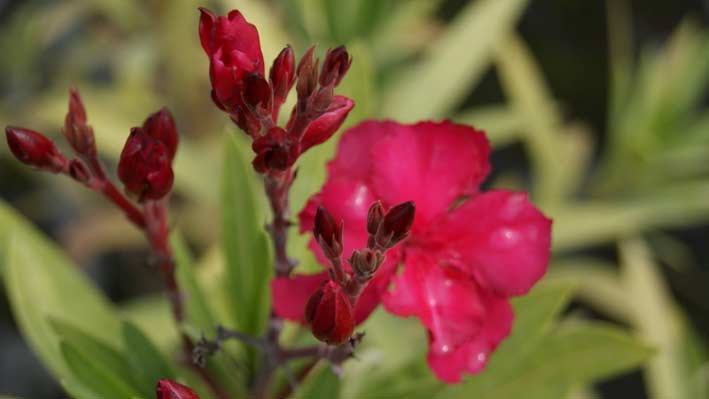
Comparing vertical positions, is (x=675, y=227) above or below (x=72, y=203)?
below

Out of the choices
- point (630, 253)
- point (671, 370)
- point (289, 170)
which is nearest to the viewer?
point (289, 170)

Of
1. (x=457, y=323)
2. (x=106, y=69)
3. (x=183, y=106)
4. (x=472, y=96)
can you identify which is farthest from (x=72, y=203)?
(x=457, y=323)

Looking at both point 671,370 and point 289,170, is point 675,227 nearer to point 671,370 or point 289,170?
point 671,370

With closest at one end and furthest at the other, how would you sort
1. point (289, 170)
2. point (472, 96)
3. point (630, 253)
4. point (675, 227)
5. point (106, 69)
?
point (289, 170)
point (630, 253)
point (106, 69)
point (675, 227)
point (472, 96)

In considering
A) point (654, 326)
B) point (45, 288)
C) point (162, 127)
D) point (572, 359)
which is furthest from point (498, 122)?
point (162, 127)

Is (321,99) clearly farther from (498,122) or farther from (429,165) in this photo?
(498,122)

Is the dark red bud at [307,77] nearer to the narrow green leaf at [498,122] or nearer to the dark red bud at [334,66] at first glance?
the dark red bud at [334,66]
